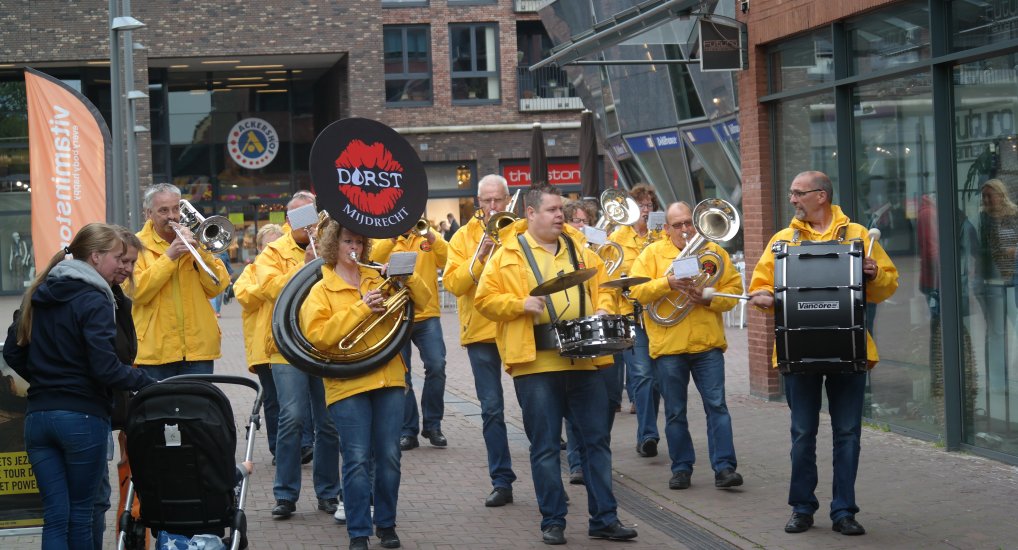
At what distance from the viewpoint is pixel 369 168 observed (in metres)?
7.27

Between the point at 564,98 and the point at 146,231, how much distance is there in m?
31.5

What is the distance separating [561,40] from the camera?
24359mm

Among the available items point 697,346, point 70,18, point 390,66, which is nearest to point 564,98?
point 390,66

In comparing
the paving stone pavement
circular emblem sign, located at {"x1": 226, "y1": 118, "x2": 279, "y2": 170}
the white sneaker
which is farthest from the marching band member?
circular emblem sign, located at {"x1": 226, "y1": 118, "x2": 279, "y2": 170}

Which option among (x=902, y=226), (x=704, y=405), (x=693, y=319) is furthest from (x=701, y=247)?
(x=902, y=226)

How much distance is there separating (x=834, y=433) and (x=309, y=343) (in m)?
2.99

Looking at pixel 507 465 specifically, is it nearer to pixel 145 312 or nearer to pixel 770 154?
pixel 145 312

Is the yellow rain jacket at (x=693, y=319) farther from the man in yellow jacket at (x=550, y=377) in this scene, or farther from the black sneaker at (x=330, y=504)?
the black sneaker at (x=330, y=504)

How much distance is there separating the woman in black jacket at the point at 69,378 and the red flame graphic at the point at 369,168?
1.52 meters

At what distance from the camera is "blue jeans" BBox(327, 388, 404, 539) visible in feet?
22.6

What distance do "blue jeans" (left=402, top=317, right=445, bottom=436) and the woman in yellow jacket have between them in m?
3.01

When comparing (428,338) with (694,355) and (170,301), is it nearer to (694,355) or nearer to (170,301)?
(694,355)

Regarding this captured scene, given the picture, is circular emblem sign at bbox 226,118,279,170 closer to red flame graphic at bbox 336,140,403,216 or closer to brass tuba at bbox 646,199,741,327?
brass tuba at bbox 646,199,741,327

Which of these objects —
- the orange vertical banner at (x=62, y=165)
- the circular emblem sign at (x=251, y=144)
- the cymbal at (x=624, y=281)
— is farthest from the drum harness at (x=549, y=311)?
the circular emblem sign at (x=251, y=144)
